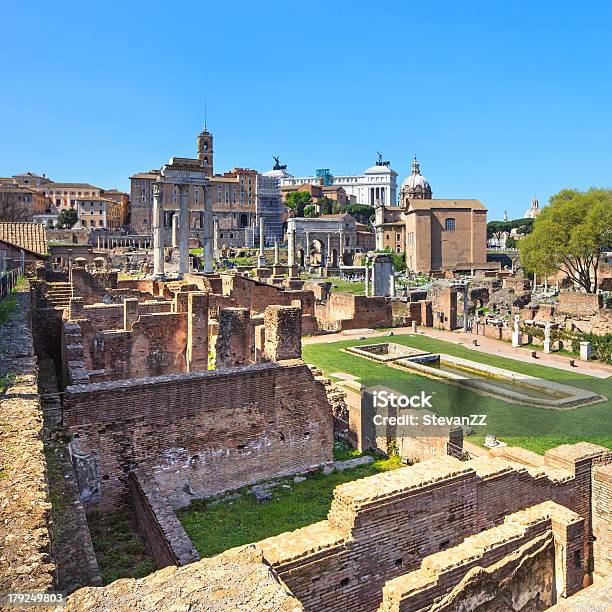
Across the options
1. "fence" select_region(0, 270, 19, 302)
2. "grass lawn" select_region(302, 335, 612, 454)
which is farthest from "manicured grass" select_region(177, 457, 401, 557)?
"fence" select_region(0, 270, 19, 302)

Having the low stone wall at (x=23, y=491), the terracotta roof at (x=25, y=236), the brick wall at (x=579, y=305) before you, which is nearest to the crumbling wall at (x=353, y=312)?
the brick wall at (x=579, y=305)

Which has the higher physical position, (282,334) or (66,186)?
(66,186)

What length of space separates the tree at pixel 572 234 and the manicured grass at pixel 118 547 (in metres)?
39.0

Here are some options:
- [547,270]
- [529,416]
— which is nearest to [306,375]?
[529,416]

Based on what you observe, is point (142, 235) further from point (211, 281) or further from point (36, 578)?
point (36, 578)

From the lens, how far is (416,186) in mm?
110438

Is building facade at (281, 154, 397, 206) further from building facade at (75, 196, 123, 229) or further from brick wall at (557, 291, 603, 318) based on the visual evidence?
brick wall at (557, 291, 603, 318)

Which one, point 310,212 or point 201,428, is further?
point 310,212

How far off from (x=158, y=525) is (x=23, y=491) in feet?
8.63

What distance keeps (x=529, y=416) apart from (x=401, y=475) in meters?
10.9

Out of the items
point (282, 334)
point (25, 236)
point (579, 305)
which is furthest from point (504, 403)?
point (25, 236)

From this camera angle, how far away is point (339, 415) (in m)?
13.1

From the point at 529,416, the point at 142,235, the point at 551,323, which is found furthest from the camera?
the point at 142,235

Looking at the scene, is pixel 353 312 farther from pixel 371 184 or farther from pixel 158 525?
pixel 371 184
